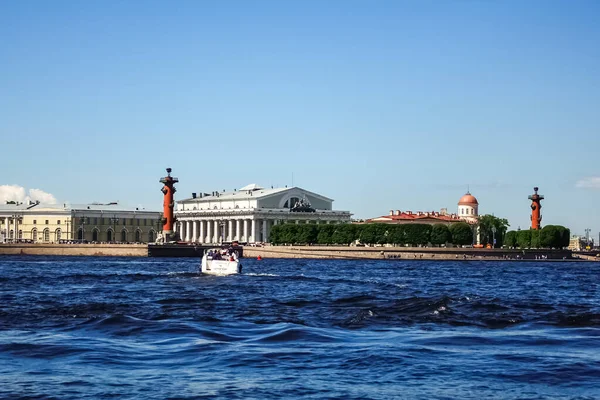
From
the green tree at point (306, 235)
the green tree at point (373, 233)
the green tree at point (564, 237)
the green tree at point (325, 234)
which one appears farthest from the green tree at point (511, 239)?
the green tree at point (306, 235)

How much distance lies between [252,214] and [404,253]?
35.4m

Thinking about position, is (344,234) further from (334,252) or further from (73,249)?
(73,249)

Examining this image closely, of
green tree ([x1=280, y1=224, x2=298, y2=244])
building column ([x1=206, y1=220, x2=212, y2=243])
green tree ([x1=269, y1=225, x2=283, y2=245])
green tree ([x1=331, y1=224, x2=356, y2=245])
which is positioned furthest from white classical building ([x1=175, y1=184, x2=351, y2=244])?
green tree ([x1=331, y1=224, x2=356, y2=245])

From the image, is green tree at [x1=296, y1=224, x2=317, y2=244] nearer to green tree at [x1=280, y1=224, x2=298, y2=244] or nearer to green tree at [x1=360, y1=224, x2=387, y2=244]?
green tree at [x1=280, y1=224, x2=298, y2=244]

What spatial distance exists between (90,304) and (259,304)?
4.17 m

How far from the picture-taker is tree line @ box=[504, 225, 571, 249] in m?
96.1

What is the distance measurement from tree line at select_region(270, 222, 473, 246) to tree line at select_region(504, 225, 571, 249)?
492 centimetres

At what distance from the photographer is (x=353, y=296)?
30.5 m

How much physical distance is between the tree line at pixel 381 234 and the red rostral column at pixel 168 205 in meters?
11.6

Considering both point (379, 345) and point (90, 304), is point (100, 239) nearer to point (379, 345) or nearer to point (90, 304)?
point (90, 304)

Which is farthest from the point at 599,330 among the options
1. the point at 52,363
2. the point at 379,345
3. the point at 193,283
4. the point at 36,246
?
the point at 36,246

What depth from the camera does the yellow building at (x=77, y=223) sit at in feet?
415

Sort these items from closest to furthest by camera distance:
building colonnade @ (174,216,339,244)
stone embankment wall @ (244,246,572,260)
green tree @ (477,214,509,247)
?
stone embankment wall @ (244,246,572,260), green tree @ (477,214,509,247), building colonnade @ (174,216,339,244)

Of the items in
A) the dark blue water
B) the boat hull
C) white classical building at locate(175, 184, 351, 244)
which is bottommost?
the dark blue water
